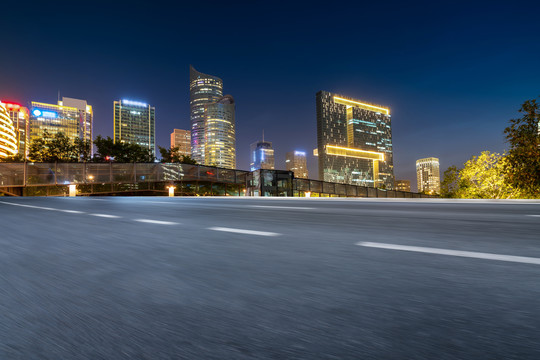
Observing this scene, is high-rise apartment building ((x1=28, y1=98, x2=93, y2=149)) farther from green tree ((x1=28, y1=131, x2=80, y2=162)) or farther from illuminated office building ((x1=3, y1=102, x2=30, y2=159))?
green tree ((x1=28, y1=131, x2=80, y2=162))

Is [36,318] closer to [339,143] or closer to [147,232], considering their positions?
[147,232]

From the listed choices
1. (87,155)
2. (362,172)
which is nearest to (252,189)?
(87,155)

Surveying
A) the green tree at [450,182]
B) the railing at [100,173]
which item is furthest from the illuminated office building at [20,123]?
the green tree at [450,182]

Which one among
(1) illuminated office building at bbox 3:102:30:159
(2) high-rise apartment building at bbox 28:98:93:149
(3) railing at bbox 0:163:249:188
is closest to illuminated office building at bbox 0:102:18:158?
(2) high-rise apartment building at bbox 28:98:93:149

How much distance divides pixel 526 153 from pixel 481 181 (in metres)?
16.4

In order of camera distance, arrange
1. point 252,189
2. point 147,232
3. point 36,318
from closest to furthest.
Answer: point 36,318
point 147,232
point 252,189

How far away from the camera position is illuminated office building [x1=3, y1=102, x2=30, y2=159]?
165525mm

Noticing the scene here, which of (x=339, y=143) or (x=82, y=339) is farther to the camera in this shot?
(x=339, y=143)

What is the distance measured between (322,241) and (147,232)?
1.51m

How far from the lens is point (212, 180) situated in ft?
83.7

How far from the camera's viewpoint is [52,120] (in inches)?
6914

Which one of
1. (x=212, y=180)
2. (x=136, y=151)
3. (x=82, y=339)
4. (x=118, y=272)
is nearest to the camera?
(x=82, y=339)

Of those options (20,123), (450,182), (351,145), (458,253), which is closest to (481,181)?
(450,182)

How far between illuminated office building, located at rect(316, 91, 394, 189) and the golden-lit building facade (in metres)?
146
